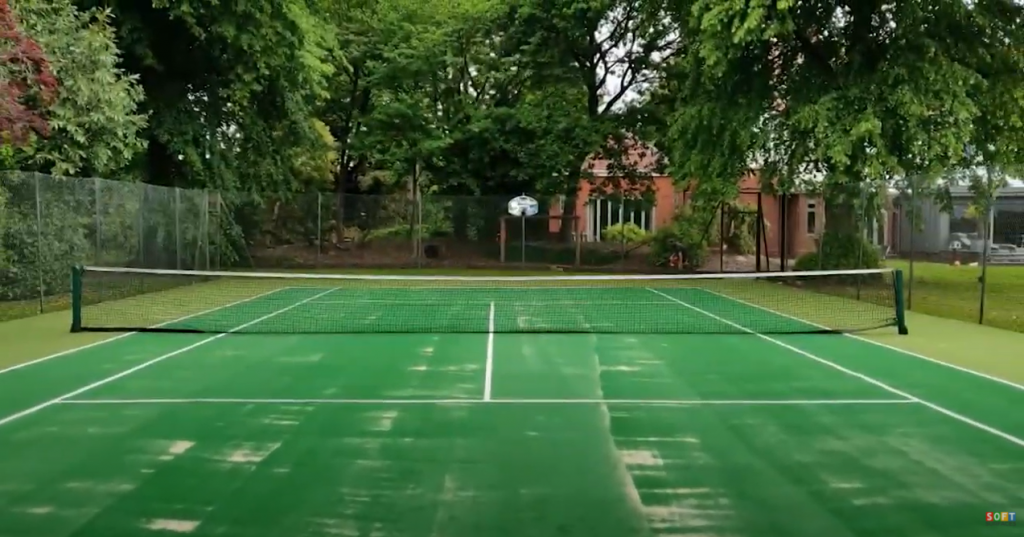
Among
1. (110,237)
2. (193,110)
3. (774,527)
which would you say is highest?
(193,110)

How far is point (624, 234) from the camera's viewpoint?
2797 cm

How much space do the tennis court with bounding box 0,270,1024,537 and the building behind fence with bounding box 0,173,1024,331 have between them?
321 cm

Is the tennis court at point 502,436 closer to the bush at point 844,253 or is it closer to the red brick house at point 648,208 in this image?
the bush at point 844,253

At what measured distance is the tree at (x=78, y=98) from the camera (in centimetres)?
1437

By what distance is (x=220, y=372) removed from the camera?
8.29 metres

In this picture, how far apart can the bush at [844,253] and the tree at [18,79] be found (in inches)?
554

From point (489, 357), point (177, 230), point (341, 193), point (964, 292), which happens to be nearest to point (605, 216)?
point (341, 193)

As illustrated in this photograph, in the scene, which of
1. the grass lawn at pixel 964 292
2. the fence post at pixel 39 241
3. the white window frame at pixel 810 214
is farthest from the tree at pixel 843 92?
the fence post at pixel 39 241

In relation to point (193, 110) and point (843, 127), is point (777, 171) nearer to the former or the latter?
point (843, 127)

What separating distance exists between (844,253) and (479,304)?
7782 mm

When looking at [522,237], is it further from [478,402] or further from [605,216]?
[478,402]

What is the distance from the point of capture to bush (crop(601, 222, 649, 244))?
91.0 ft

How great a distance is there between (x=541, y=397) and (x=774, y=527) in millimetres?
3241

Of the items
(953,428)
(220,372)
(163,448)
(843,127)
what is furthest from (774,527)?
(843,127)
